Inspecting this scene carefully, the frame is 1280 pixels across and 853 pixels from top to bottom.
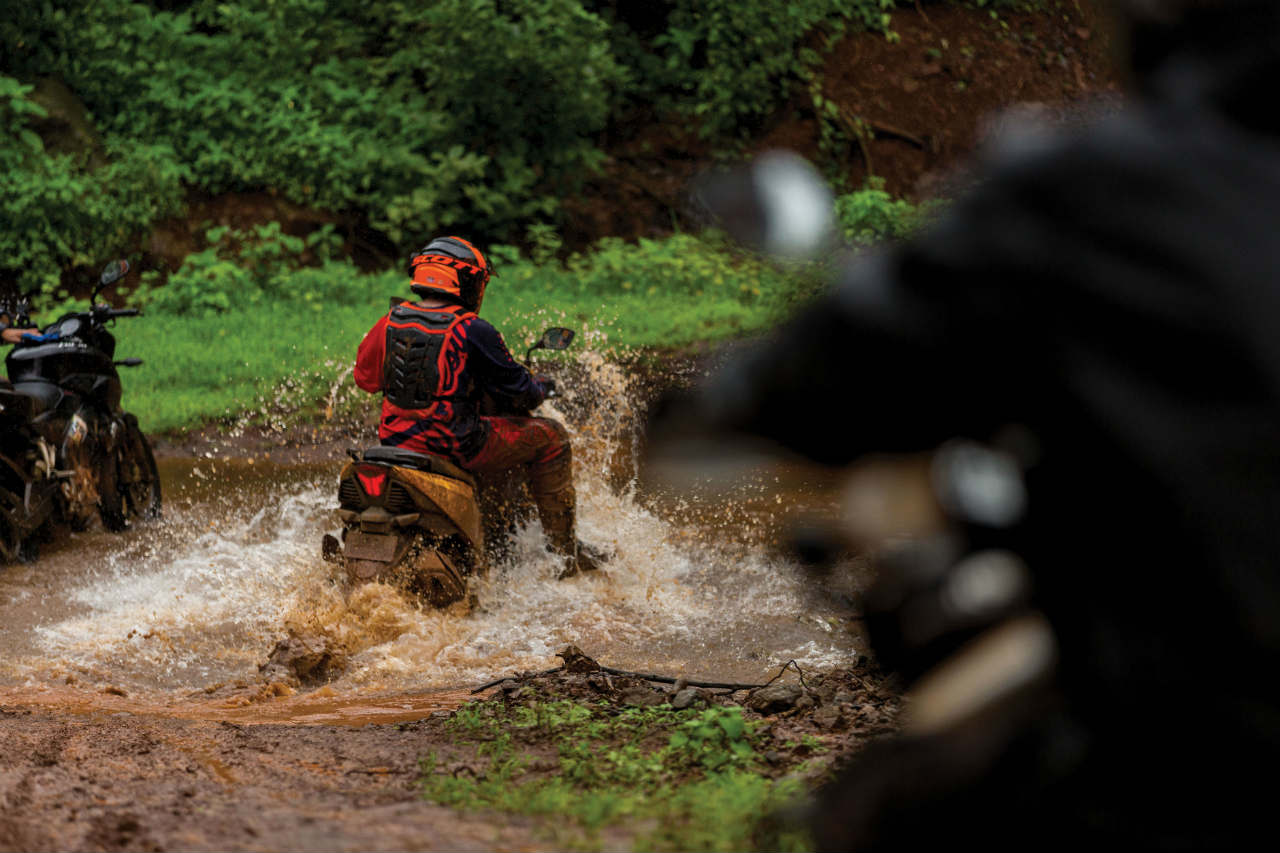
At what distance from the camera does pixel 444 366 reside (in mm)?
6801

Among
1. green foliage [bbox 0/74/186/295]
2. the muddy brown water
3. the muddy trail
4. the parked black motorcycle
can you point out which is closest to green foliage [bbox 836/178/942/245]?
the muddy trail

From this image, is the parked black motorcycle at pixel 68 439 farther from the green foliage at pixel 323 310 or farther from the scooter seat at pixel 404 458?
the green foliage at pixel 323 310

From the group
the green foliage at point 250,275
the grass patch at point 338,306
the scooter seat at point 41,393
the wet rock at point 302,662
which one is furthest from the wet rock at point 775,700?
the green foliage at point 250,275

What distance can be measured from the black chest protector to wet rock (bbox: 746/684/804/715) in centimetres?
278

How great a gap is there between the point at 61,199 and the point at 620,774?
→ 15.6 meters

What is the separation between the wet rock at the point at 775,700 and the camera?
4590mm

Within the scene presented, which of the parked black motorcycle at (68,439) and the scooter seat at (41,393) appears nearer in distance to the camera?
the parked black motorcycle at (68,439)

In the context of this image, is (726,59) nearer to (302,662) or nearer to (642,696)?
(302,662)

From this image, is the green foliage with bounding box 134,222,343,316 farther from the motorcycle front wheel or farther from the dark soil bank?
the dark soil bank

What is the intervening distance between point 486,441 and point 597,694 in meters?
2.47

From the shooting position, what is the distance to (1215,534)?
1.67m

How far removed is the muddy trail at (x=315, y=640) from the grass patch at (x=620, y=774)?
108 mm

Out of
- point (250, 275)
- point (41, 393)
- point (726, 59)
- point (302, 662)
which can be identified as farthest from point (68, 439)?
point (726, 59)

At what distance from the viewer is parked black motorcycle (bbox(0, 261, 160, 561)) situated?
793 cm
